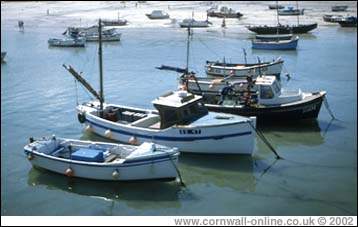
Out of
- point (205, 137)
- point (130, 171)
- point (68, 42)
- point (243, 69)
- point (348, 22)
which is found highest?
point (348, 22)

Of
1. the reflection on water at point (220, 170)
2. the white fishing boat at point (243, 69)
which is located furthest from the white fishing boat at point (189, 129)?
the white fishing boat at point (243, 69)

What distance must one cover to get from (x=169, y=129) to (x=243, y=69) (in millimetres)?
16157

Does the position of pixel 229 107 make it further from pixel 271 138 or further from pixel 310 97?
pixel 310 97

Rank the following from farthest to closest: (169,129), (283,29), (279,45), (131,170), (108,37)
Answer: (283,29) → (108,37) → (279,45) → (169,129) → (131,170)

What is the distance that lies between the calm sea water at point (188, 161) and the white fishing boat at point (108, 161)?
44cm

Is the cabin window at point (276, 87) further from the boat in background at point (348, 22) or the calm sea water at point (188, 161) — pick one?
the boat in background at point (348, 22)

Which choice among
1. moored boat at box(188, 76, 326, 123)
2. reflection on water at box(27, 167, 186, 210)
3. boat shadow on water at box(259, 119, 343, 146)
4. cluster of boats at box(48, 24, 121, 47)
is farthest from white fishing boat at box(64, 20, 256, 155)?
cluster of boats at box(48, 24, 121, 47)

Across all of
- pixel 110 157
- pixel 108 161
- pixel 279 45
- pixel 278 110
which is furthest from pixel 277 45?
pixel 108 161

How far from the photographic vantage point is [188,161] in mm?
22156

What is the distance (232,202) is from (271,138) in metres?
7.52

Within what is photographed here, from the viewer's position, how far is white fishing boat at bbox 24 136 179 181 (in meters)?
18.9

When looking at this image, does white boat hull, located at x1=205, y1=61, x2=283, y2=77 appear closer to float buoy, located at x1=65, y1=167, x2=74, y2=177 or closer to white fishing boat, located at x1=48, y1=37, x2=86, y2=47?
float buoy, located at x1=65, y1=167, x2=74, y2=177

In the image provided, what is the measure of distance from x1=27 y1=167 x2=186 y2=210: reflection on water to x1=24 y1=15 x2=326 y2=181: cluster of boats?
1.07 ft

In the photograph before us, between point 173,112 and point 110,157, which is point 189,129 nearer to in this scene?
point 173,112
